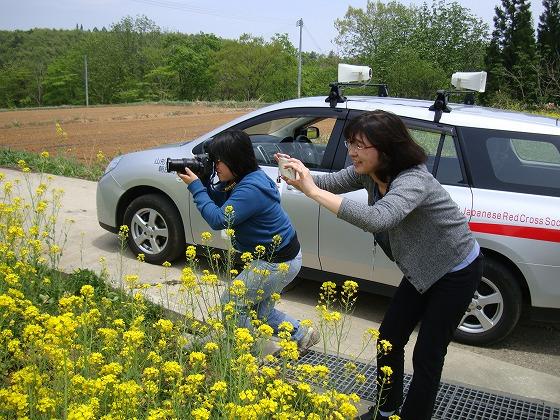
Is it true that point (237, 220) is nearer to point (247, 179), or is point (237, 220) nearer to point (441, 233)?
point (247, 179)

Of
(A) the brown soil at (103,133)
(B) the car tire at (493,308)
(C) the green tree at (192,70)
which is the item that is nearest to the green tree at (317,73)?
(C) the green tree at (192,70)

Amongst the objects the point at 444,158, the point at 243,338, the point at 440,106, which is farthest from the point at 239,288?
the point at 440,106

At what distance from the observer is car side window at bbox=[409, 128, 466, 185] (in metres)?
4.59

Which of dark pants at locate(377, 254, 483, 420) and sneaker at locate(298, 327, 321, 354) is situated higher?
dark pants at locate(377, 254, 483, 420)

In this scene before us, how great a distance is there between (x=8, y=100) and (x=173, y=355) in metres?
97.0

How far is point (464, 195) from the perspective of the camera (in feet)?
14.6

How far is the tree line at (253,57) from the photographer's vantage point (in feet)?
173

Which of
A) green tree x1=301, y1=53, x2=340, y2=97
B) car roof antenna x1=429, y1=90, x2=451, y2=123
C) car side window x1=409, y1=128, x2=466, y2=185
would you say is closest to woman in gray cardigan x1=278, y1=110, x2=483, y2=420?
car side window x1=409, y1=128, x2=466, y2=185

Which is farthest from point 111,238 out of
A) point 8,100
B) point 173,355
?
point 8,100

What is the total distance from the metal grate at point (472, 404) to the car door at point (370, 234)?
1.15 metres

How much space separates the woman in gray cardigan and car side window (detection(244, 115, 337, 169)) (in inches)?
87.7

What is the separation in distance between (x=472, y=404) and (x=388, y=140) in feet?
5.96

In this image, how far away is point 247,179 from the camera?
3555mm

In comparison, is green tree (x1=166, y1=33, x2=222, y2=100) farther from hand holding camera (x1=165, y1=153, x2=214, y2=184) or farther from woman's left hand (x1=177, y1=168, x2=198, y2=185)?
woman's left hand (x1=177, y1=168, x2=198, y2=185)
